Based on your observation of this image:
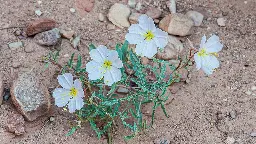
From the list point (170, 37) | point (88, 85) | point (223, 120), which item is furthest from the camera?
point (170, 37)

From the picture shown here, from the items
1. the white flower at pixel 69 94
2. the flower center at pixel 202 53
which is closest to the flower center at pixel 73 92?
the white flower at pixel 69 94

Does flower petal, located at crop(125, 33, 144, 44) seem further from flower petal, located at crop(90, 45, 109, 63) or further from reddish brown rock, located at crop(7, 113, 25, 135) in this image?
reddish brown rock, located at crop(7, 113, 25, 135)

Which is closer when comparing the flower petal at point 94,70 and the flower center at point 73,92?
the flower petal at point 94,70

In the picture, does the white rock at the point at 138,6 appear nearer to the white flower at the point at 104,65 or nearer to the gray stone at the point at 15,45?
the gray stone at the point at 15,45

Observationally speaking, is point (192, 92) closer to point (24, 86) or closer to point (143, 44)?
point (143, 44)

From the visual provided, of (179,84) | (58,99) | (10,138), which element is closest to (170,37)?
(179,84)

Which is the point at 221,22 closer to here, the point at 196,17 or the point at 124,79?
the point at 196,17
